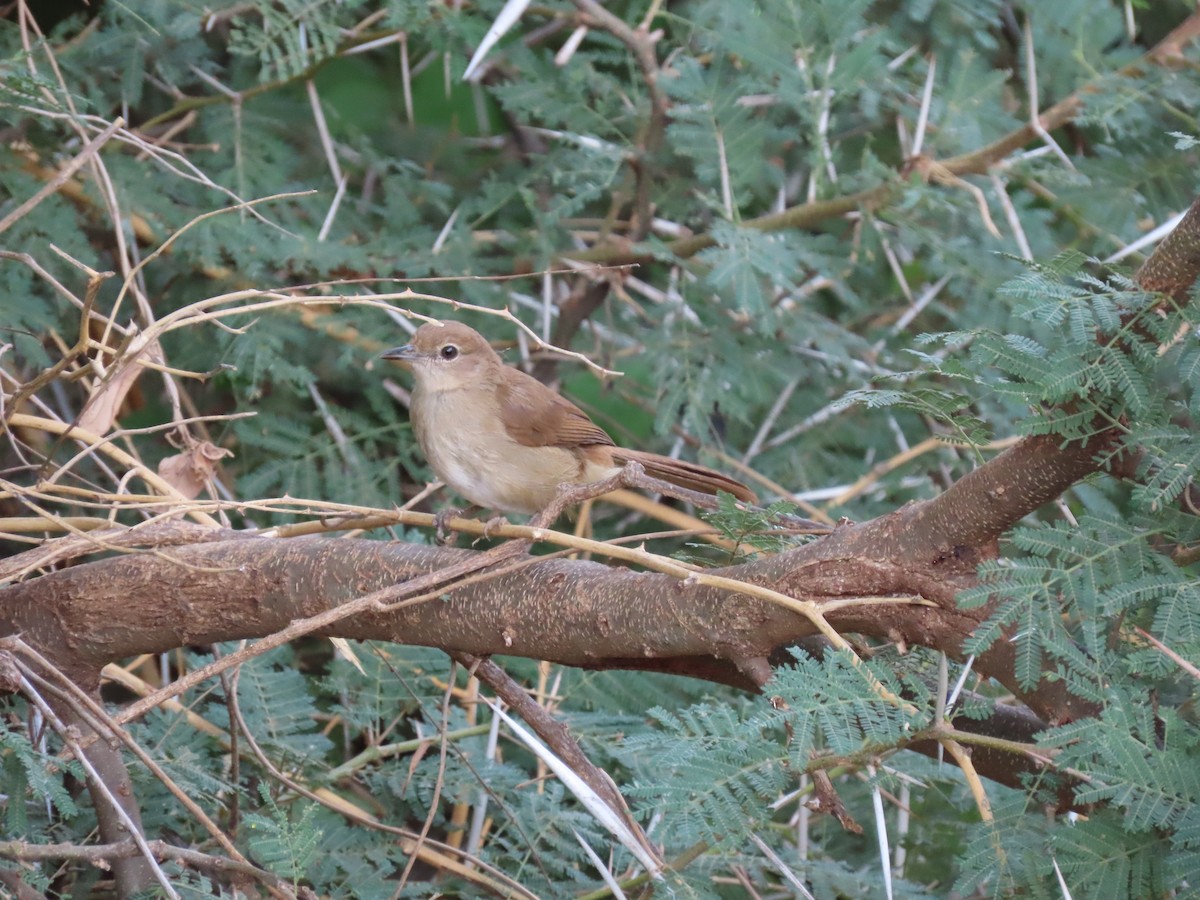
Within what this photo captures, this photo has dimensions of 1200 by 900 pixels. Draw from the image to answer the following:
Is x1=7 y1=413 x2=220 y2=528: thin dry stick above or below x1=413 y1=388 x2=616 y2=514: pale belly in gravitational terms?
above

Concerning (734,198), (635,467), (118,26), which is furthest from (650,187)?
(635,467)

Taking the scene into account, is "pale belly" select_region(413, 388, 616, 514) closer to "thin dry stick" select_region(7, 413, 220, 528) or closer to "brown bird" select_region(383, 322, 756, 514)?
"brown bird" select_region(383, 322, 756, 514)

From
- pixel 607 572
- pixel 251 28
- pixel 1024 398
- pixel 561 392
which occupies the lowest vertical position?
pixel 561 392

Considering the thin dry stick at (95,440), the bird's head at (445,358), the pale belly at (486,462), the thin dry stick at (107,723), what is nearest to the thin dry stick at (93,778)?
the thin dry stick at (107,723)

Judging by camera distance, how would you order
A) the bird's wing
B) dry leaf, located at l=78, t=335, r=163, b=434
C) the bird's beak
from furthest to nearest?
the bird's beak → the bird's wing → dry leaf, located at l=78, t=335, r=163, b=434

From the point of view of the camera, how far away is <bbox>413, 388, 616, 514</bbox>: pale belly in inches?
143

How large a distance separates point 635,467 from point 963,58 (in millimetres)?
2578

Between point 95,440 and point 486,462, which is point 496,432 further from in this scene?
point 95,440

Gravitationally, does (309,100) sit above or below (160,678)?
above

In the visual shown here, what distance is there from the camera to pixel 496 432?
3697 millimetres

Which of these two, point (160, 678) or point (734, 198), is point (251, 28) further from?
point (160, 678)

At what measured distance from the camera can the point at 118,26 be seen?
4055mm

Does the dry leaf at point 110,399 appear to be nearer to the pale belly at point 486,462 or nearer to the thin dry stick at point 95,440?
the thin dry stick at point 95,440

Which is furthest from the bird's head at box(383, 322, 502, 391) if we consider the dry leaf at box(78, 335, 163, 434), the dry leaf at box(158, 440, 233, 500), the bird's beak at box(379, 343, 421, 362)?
the dry leaf at box(78, 335, 163, 434)
